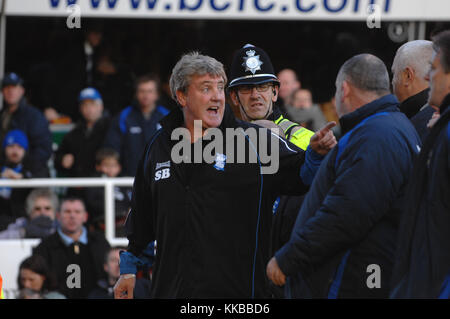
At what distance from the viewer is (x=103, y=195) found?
353 inches

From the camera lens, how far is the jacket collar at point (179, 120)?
463cm

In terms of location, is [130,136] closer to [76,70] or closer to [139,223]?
[76,70]

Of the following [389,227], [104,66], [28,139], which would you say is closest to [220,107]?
[389,227]

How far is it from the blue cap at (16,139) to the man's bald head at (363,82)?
5665 mm

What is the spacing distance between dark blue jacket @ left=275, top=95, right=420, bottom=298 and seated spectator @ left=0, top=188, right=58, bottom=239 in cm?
493

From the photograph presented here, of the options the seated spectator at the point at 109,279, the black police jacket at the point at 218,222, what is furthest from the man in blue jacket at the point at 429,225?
the seated spectator at the point at 109,279

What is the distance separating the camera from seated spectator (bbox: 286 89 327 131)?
10102 mm

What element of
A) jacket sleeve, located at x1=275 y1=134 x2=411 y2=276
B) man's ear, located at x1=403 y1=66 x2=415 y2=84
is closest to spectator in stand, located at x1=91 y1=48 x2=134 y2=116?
man's ear, located at x1=403 y1=66 x2=415 y2=84

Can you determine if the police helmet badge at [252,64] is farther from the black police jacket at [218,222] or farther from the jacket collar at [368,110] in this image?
the jacket collar at [368,110]

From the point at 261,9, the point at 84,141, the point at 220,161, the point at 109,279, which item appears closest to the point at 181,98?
the point at 220,161

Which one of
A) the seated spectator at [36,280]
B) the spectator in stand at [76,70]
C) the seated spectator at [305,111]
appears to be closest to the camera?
the seated spectator at [36,280]

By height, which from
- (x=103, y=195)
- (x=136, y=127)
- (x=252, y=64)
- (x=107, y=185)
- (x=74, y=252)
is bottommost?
(x=74, y=252)
